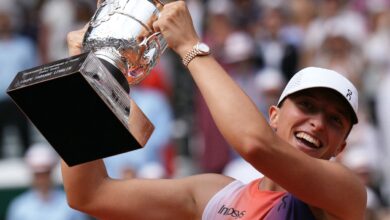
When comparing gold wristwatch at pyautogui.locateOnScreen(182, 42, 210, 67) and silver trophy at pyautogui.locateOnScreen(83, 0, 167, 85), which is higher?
silver trophy at pyautogui.locateOnScreen(83, 0, 167, 85)

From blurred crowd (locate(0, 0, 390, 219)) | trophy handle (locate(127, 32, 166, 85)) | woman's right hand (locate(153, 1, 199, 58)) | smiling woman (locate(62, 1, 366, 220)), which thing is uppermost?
woman's right hand (locate(153, 1, 199, 58))

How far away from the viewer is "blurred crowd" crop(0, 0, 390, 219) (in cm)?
1023

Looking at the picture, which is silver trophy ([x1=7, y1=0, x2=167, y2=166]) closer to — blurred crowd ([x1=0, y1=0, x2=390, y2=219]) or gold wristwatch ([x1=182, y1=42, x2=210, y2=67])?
gold wristwatch ([x1=182, y1=42, x2=210, y2=67])

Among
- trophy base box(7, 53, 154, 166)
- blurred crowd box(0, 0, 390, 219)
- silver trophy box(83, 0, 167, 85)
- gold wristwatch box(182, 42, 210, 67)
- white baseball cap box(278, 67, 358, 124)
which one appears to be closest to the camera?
trophy base box(7, 53, 154, 166)

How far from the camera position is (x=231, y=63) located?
1075 cm

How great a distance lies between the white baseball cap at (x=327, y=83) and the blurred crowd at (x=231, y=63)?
4.63 m

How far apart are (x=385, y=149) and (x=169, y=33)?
653 centimetres

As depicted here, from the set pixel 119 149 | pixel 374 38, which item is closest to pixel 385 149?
pixel 374 38

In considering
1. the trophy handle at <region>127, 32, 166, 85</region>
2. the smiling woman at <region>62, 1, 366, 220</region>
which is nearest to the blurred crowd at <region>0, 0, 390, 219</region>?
the smiling woman at <region>62, 1, 366, 220</region>

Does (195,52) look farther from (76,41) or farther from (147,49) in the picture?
(76,41)

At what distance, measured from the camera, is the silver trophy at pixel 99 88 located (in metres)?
3.93

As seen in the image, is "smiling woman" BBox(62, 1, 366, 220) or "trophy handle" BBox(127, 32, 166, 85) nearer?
"smiling woman" BBox(62, 1, 366, 220)

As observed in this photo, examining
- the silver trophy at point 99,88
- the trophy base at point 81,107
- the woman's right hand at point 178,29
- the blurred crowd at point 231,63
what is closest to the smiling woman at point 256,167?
the woman's right hand at point 178,29

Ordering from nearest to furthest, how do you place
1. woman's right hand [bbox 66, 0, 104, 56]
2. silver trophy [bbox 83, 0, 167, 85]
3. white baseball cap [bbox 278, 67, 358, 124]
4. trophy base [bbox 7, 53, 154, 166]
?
trophy base [bbox 7, 53, 154, 166] → silver trophy [bbox 83, 0, 167, 85] → white baseball cap [bbox 278, 67, 358, 124] → woman's right hand [bbox 66, 0, 104, 56]
